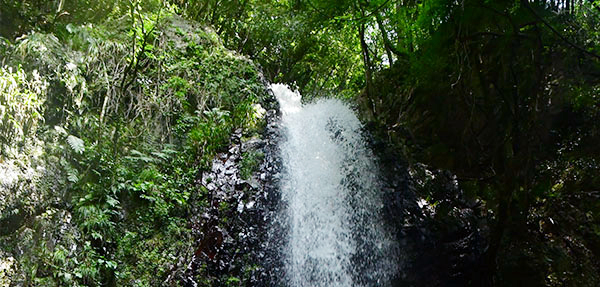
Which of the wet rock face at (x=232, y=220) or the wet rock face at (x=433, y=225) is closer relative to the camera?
the wet rock face at (x=232, y=220)

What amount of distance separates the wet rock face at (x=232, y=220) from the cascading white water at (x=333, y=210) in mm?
458

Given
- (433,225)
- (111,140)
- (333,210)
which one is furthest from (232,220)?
(433,225)

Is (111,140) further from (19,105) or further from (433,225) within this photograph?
(433,225)

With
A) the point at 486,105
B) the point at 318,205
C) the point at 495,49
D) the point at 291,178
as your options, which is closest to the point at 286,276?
the point at 318,205

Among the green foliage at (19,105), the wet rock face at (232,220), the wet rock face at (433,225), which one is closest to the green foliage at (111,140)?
the green foliage at (19,105)

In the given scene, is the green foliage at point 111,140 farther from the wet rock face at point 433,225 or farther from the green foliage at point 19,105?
the wet rock face at point 433,225

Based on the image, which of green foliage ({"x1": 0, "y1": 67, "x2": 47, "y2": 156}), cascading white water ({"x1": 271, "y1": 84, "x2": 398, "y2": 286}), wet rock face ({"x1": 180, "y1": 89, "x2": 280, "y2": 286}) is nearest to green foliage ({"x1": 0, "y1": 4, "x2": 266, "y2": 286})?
green foliage ({"x1": 0, "y1": 67, "x2": 47, "y2": 156})

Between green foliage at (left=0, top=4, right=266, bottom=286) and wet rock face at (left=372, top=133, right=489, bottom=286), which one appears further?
wet rock face at (left=372, top=133, right=489, bottom=286)

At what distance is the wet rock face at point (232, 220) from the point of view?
562 centimetres

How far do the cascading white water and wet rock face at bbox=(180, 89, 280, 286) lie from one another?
0.46 m

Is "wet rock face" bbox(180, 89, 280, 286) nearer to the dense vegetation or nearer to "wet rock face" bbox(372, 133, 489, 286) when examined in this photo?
the dense vegetation

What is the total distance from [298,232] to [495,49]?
4.95 metres

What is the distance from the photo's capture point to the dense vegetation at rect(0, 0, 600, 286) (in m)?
4.45

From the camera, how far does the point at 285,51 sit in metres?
12.7
